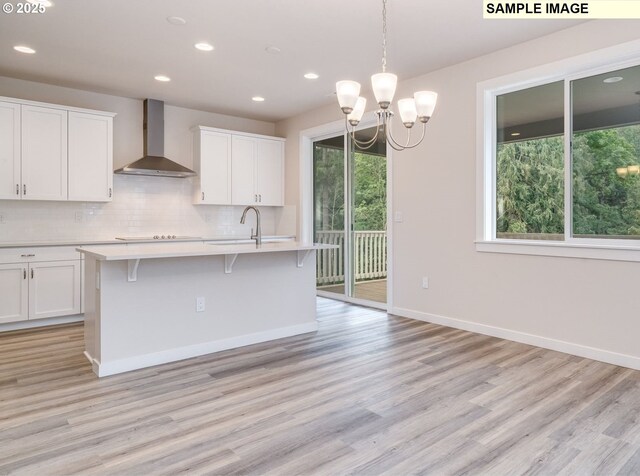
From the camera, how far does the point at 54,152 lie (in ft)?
15.4

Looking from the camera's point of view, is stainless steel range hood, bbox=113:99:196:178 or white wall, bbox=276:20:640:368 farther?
stainless steel range hood, bbox=113:99:196:178

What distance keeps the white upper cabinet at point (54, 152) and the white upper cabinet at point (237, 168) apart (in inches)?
47.3

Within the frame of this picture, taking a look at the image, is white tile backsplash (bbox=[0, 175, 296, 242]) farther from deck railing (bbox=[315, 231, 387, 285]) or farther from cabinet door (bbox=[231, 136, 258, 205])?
deck railing (bbox=[315, 231, 387, 285])

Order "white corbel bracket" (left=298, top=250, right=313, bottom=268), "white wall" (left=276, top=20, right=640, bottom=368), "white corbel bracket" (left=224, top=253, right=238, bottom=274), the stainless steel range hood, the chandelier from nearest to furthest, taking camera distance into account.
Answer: the chandelier → "white wall" (left=276, top=20, right=640, bottom=368) → "white corbel bracket" (left=224, top=253, right=238, bottom=274) → "white corbel bracket" (left=298, top=250, right=313, bottom=268) → the stainless steel range hood

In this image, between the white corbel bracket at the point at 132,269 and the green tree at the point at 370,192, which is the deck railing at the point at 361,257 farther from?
the white corbel bracket at the point at 132,269

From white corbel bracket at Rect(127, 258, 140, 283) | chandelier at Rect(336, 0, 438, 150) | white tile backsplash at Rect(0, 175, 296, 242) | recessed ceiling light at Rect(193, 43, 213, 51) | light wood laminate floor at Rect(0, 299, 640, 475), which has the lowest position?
light wood laminate floor at Rect(0, 299, 640, 475)

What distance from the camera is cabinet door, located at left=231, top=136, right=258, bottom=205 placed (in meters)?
6.18

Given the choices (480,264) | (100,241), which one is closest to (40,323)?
(100,241)

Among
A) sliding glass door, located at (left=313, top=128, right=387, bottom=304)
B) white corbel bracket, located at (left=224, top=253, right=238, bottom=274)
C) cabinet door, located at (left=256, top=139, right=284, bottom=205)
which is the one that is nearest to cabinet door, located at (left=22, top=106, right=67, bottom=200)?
white corbel bracket, located at (left=224, top=253, right=238, bottom=274)

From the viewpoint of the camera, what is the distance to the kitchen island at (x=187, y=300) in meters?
3.13

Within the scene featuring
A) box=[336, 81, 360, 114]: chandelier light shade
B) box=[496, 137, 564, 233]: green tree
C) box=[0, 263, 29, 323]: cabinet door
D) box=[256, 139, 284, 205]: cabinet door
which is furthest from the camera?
box=[256, 139, 284, 205]: cabinet door

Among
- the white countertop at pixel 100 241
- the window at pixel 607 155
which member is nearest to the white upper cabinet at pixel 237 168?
the white countertop at pixel 100 241

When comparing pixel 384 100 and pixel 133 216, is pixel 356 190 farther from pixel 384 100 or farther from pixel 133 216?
pixel 384 100

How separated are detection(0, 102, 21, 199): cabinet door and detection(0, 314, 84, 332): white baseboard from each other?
52.1 inches
